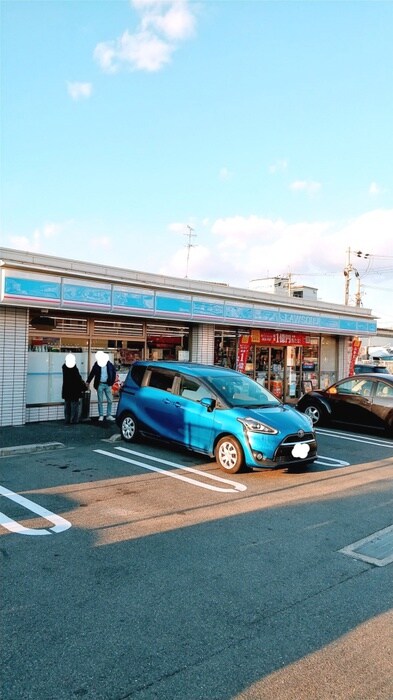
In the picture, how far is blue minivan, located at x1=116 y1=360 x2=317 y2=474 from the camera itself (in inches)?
313

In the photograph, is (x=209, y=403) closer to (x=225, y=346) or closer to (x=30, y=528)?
(x=30, y=528)

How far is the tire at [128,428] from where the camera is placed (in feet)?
33.3

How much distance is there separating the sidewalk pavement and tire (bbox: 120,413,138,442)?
12.7 inches

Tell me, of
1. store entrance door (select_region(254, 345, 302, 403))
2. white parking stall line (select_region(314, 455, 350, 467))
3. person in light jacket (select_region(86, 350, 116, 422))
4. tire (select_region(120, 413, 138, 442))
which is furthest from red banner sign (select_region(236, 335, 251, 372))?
white parking stall line (select_region(314, 455, 350, 467))

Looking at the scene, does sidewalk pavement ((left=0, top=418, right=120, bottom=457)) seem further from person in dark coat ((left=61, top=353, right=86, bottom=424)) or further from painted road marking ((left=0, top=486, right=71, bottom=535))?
painted road marking ((left=0, top=486, right=71, bottom=535))

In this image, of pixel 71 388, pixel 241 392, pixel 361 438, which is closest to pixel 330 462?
pixel 241 392

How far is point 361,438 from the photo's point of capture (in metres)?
12.4

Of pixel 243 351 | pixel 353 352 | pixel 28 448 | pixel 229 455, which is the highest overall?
pixel 353 352

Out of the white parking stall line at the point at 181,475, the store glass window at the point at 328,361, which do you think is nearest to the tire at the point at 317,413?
the white parking stall line at the point at 181,475

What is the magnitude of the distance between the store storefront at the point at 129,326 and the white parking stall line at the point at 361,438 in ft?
14.4

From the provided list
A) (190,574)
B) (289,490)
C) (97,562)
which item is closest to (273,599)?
(190,574)

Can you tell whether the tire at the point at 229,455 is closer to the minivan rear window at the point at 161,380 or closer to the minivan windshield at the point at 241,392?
the minivan windshield at the point at 241,392

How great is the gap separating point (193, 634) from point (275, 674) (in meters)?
0.64

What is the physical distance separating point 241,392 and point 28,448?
3819 millimetres
